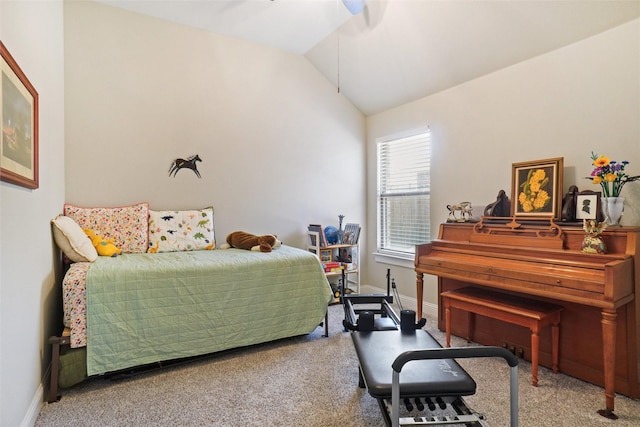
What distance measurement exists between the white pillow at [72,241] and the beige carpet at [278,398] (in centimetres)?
83

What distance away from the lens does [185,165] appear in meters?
3.29

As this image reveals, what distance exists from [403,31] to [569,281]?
2346 millimetres

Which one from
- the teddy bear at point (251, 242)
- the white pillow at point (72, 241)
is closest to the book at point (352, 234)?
the teddy bear at point (251, 242)

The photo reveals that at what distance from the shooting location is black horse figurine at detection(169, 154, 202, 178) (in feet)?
10.6

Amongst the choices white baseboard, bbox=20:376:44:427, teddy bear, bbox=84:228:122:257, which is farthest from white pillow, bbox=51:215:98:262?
white baseboard, bbox=20:376:44:427

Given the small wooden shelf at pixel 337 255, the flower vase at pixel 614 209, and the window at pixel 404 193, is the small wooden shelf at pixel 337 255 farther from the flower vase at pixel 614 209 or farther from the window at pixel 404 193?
the flower vase at pixel 614 209

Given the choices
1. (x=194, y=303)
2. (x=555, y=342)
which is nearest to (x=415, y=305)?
(x=555, y=342)

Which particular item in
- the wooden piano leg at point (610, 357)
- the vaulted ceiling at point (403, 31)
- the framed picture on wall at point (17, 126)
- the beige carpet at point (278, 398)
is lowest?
the beige carpet at point (278, 398)

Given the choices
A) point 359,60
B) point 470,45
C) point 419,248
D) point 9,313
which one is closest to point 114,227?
point 9,313

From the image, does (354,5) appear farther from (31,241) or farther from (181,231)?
(31,241)

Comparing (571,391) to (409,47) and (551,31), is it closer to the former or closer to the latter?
(551,31)

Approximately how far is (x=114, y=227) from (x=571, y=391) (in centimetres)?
350

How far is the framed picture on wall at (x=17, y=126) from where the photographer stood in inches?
54.9

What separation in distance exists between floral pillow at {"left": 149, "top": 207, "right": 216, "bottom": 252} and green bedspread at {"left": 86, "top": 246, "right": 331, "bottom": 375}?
0.26m
